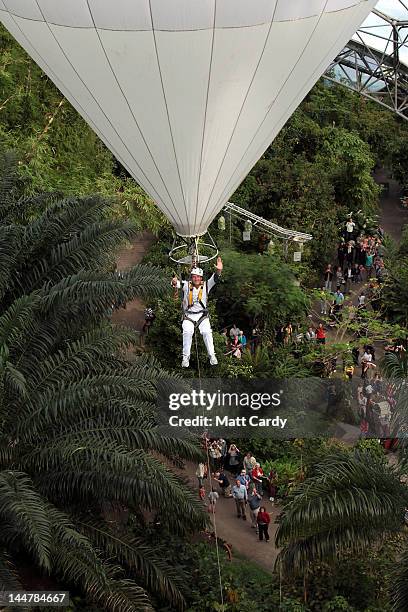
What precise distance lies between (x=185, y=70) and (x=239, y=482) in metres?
6.88

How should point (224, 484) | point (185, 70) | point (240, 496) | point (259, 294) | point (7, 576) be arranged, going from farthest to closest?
point (259, 294) < point (224, 484) < point (240, 496) < point (185, 70) < point (7, 576)

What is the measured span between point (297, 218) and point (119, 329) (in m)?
13.8

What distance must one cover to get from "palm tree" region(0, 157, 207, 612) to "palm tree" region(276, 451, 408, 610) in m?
1.66

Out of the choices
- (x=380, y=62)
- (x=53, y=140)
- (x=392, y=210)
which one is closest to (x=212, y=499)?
(x=53, y=140)

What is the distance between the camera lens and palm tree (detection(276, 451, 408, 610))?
42.0 feet

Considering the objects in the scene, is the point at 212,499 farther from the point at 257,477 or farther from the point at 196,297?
the point at 196,297

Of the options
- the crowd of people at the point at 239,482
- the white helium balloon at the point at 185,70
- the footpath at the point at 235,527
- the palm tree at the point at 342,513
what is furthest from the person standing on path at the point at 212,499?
the white helium balloon at the point at 185,70

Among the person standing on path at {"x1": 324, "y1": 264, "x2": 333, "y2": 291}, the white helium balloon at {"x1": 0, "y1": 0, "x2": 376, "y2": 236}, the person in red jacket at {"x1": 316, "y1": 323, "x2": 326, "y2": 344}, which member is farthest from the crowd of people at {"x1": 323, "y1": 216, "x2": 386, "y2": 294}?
the white helium balloon at {"x1": 0, "y1": 0, "x2": 376, "y2": 236}

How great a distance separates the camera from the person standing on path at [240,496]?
17.2 m

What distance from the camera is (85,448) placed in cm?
1359

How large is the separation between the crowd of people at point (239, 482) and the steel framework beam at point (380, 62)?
58.7ft

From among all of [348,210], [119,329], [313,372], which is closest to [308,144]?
[348,210]

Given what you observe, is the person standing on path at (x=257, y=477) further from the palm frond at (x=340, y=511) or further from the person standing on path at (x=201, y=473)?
the palm frond at (x=340, y=511)

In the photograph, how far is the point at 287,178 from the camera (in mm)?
30219
